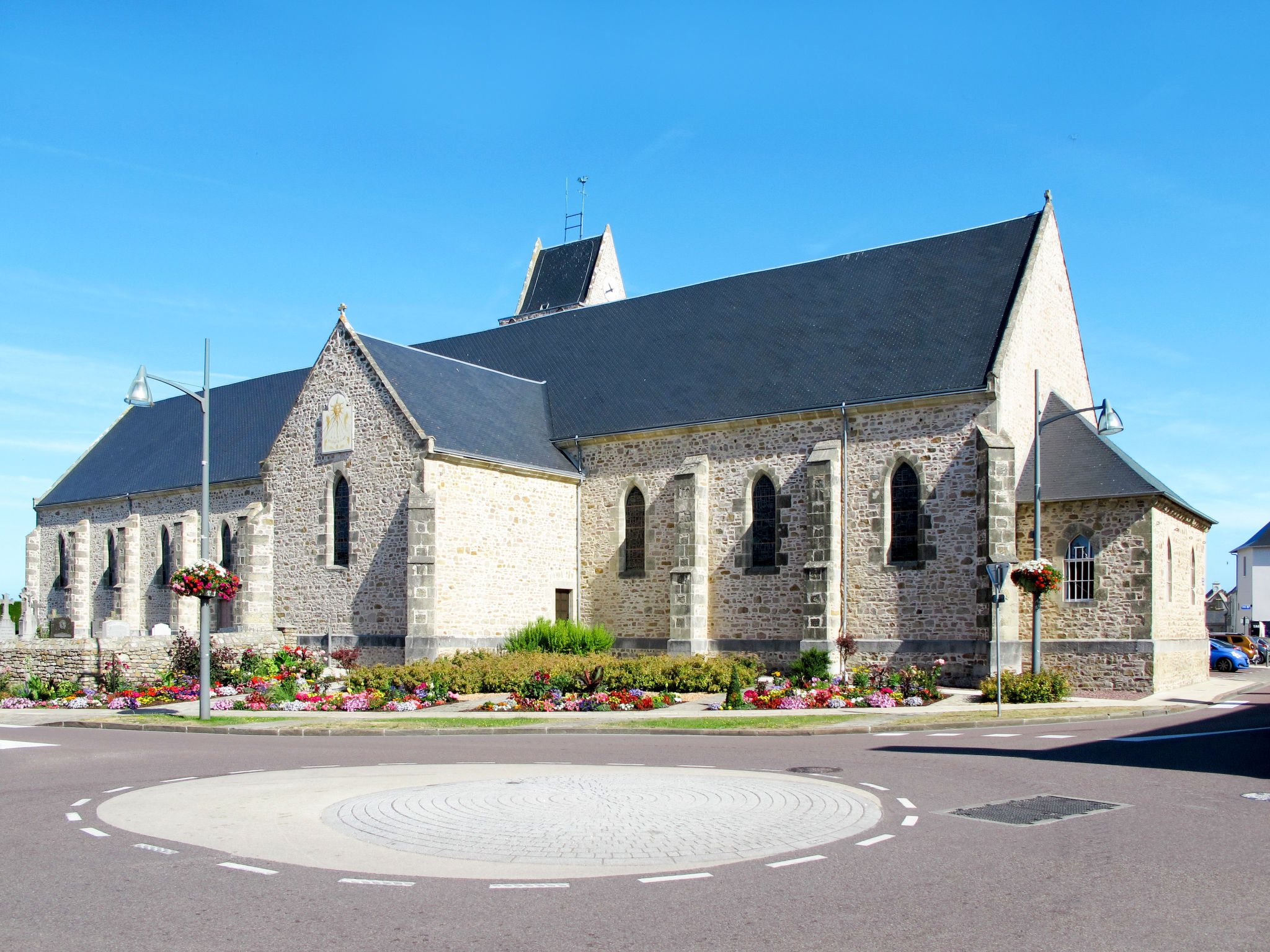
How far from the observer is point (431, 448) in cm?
2736

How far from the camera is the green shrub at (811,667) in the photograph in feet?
80.3

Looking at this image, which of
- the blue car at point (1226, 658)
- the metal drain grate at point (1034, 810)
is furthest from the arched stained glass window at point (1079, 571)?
the blue car at point (1226, 658)

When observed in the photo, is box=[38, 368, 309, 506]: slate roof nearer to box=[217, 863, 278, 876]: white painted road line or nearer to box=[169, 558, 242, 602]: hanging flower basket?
box=[169, 558, 242, 602]: hanging flower basket

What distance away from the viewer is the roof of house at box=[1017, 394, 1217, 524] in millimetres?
24484

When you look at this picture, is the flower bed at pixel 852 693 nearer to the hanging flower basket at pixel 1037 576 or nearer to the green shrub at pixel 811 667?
the green shrub at pixel 811 667

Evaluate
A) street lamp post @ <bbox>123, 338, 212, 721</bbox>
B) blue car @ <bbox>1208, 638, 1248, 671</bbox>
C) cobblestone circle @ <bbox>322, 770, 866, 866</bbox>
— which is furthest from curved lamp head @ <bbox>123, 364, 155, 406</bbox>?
blue car @ <bbox>1208, 638, 1248, 671</bbox>

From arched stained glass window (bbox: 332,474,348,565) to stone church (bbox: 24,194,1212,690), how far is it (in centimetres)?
9

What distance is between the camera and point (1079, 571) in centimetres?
2477

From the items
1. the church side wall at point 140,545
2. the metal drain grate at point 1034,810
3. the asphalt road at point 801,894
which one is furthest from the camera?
the church side wall at point 140,545

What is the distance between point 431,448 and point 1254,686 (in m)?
23.3

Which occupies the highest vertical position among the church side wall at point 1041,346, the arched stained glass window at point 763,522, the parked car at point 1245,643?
the church side wall at point 1041,346

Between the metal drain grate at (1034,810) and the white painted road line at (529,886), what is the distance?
4.36 m

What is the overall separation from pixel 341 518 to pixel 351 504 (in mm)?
842

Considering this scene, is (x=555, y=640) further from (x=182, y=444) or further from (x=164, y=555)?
(x=182, y=444)
